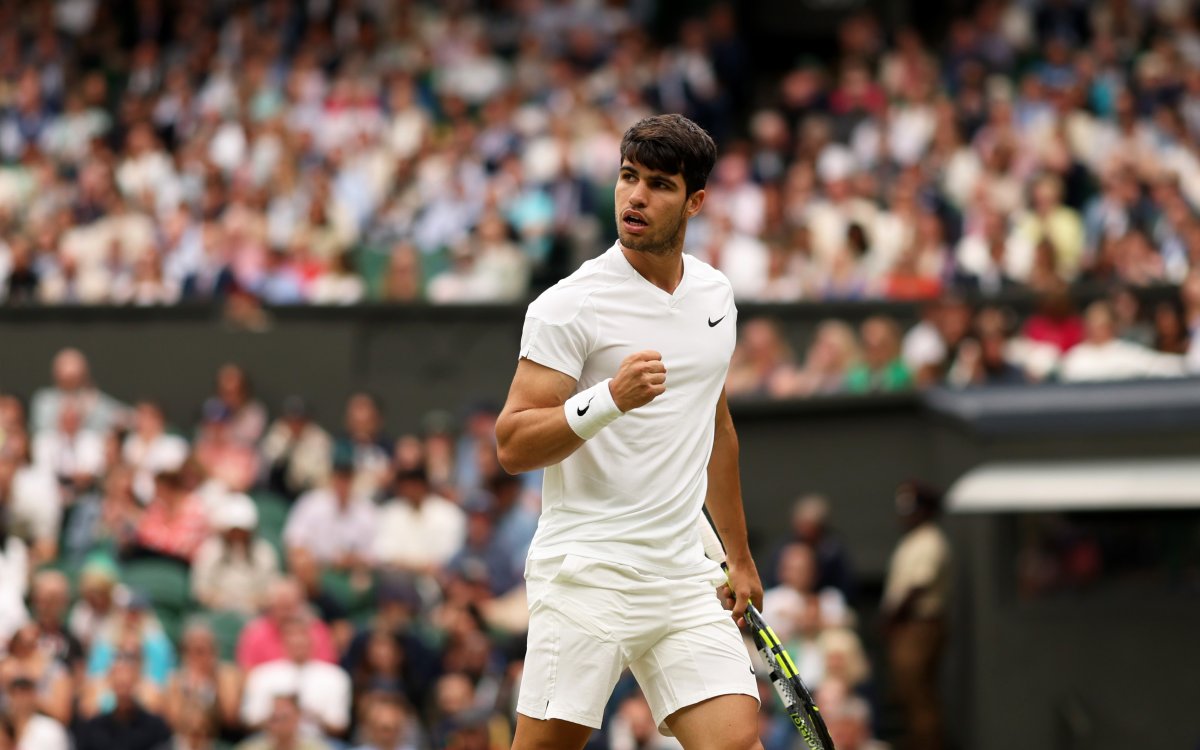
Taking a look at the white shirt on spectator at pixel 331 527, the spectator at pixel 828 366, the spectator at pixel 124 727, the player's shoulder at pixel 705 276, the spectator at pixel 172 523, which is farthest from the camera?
the spectator at pixel 828 366

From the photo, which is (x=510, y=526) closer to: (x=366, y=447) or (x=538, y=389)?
(x=366, y=447)

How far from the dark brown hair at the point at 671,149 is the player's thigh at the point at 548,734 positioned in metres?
1.42

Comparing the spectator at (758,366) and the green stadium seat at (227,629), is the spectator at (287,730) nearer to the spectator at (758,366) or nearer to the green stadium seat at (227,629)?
the green stadium seat at (227,629)

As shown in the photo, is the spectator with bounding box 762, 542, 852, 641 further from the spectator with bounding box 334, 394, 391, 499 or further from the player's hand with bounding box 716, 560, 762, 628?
the player's hand with bounding box 716, 560, 762, 628

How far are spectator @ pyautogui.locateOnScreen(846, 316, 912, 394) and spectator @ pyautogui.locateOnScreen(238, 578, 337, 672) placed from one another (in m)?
3.89

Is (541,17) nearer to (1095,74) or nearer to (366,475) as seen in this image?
(1095,74)

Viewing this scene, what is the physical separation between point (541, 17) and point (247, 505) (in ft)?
28.3

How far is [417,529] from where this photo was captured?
1245 centimetres

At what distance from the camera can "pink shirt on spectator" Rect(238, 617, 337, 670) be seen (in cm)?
1095

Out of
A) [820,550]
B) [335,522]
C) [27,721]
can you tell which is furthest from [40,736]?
[820,550]

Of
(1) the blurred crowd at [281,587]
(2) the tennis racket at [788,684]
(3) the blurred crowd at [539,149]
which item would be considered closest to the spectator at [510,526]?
(1) the blurred crowd at [281,587]

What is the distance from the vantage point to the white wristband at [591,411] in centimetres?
489

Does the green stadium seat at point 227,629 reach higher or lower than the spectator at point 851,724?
higher

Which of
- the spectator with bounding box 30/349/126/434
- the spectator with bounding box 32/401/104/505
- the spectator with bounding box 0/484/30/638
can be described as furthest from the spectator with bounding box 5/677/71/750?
the spectator with bounding box 30/349/126/434
